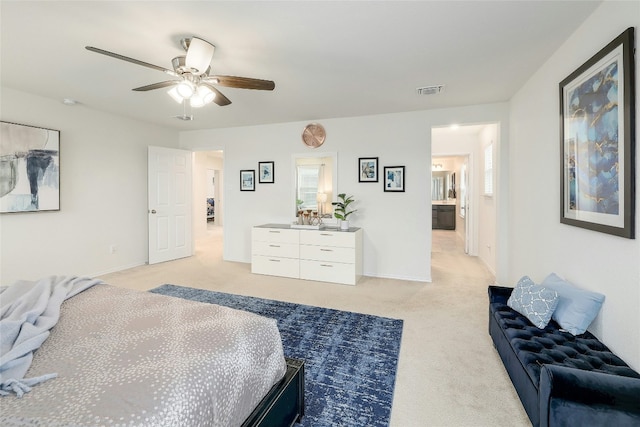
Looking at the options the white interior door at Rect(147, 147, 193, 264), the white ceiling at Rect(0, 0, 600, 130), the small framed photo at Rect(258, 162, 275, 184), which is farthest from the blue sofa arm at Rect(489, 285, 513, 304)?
the white interior door at Rect(147, 147, 193, 264)

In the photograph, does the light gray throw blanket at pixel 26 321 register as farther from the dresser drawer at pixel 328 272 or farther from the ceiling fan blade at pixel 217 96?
the dresser drawer at pixel 328 272

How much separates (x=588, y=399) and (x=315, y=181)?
3970mm

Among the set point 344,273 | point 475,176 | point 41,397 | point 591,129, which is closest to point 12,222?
point 41,397

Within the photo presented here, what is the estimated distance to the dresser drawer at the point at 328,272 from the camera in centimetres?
405

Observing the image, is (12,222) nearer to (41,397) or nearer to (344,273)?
(41,397)

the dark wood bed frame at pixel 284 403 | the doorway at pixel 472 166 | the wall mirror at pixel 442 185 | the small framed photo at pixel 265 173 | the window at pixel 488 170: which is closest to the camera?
the dark wood bed frame at pixel 284 403

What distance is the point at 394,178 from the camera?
4309mm

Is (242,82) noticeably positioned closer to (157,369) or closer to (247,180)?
(157,369)

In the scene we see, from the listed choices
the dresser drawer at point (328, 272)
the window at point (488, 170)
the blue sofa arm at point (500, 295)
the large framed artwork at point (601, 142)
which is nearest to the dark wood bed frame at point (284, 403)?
the blue sofa arm at point (500, 295)

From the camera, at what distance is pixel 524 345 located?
1.71m

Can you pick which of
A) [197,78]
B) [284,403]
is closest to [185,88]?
[197,78]

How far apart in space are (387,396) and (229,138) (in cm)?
476

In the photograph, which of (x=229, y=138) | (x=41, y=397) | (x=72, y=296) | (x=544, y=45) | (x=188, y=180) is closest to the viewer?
(x=41, y=397)

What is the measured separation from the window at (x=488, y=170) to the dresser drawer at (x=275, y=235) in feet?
10.9
